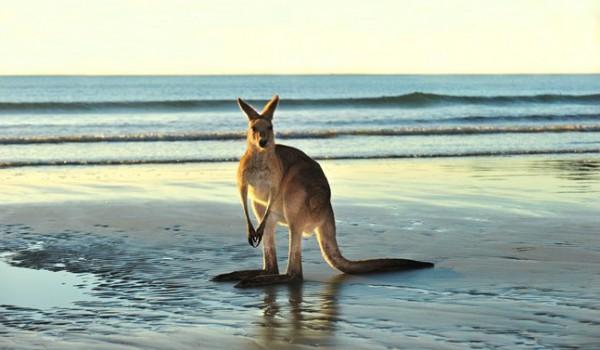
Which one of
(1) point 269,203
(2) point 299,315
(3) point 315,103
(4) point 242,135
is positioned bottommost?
(2) point 299,315

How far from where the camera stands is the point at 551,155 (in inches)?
722

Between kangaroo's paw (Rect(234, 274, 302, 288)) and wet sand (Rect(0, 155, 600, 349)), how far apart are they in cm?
8

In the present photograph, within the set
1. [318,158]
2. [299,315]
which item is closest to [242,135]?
[318,158]

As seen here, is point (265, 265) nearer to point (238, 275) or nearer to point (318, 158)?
point (238, 275)

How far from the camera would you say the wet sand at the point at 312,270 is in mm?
5457

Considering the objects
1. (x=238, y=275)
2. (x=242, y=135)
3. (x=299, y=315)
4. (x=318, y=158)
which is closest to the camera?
(x=299, y=315)

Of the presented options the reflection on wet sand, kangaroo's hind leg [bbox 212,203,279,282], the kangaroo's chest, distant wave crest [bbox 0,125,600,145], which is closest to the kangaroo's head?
the kangaroo's chest

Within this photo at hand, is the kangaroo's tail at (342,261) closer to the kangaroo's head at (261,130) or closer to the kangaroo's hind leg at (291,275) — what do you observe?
the kangaroo's hind leg at (291,275)

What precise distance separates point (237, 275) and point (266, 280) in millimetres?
304

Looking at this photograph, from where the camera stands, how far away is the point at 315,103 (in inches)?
1768

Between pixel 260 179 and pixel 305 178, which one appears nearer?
pixel 260 179

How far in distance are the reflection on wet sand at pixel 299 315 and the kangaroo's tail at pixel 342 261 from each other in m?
0.18

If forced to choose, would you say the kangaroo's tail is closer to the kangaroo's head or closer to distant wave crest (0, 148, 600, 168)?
the kangaroo's head

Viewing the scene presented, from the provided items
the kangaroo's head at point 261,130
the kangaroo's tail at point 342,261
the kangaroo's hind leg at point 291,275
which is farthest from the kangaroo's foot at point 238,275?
the kangaroo's head at point 261,130
